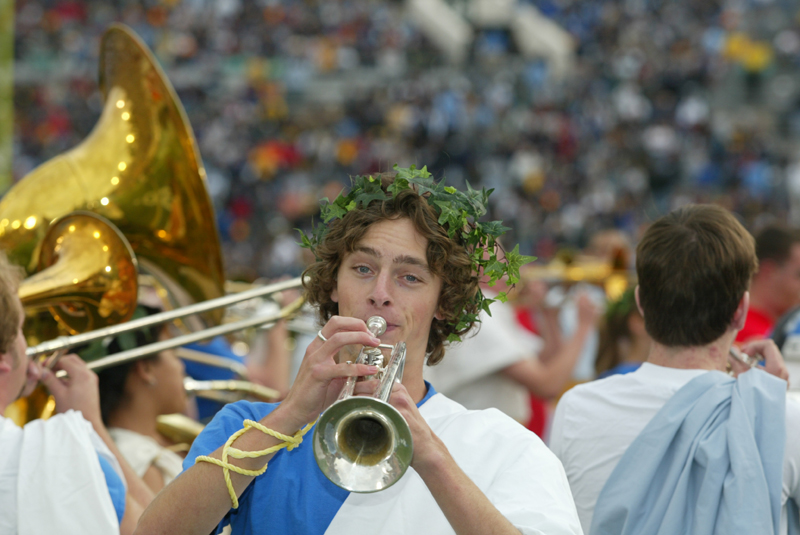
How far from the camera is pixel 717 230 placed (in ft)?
7.95

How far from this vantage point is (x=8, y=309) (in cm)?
233

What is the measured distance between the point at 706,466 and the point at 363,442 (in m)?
0.94

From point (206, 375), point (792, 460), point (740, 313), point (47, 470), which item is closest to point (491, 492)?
point (792, 460)

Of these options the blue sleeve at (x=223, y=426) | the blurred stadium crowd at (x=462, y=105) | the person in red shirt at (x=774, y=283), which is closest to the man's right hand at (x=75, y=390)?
the blue sleeve at (x=223, y=426)

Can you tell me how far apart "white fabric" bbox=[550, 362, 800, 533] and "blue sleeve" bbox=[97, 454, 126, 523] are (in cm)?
118

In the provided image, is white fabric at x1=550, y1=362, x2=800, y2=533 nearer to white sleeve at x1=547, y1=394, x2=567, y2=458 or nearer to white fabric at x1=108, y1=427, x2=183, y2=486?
white sleeve at x1=547, y1=394, x2=567, y2=458

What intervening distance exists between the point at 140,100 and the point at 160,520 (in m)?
2.21

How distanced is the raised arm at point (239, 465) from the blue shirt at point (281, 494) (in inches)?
4.4

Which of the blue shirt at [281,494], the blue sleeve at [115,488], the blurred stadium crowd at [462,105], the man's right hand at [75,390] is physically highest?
the blue shirt at [281,494]

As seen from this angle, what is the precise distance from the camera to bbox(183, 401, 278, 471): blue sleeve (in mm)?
1951

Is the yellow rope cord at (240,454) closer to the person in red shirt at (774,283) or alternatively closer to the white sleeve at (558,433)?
the white sleeve at (558,433)

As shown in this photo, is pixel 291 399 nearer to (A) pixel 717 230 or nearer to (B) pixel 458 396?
(A) pixel 717 230

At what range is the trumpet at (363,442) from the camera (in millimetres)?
1667

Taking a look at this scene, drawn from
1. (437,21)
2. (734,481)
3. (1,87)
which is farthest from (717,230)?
(437,21)
